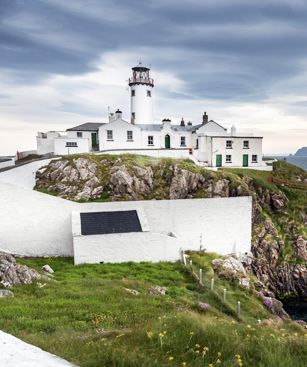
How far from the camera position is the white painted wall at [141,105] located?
43688mm

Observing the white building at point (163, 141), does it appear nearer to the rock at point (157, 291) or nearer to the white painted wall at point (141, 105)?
the white painted wall at point (141, 105)

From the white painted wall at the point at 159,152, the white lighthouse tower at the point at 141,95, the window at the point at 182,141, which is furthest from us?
the white lighthouse tower at the point at 141,95

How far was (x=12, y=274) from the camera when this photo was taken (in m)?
12.4

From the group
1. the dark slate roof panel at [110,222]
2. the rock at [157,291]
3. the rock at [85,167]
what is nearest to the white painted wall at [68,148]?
the rock at [85,167]

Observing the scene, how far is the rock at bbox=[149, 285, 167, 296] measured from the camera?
12.7 meters

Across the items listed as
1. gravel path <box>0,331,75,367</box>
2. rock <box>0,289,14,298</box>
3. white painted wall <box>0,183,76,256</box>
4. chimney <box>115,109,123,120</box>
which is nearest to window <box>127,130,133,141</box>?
chimney <box>115,109,123,120</box>

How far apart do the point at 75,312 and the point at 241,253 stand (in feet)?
54.7

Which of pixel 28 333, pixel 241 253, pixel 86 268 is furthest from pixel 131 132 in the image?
pixel 28 333

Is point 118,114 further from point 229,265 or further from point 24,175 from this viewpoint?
point 229,265

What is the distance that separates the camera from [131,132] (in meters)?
37.2

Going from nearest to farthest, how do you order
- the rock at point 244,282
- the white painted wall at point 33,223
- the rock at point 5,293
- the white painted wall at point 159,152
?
the rock at point 5,293 < the rock at point 244,282 < the white painted wall at point 33,223 < the white painted wall at point 159,152

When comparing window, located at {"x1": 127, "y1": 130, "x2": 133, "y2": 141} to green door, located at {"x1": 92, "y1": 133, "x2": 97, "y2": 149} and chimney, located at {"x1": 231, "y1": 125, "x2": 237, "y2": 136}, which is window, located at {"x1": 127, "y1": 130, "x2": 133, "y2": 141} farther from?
chimney, located at {"x1": 231, "y1": 125, "x2": 237, "y2": 136}

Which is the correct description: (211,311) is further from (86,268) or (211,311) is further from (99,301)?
A: (86,268)

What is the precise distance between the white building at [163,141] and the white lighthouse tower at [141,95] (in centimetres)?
104
